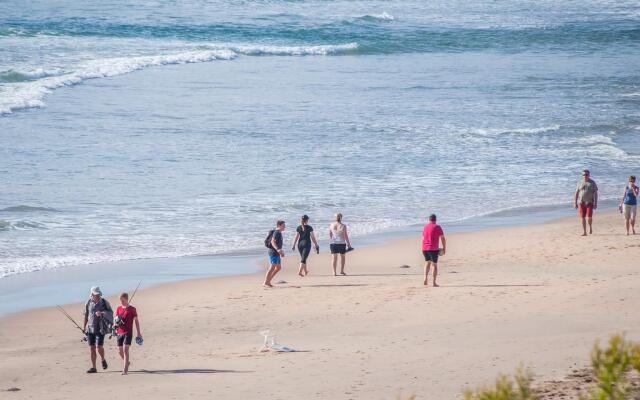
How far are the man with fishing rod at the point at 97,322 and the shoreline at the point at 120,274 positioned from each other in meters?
3.27

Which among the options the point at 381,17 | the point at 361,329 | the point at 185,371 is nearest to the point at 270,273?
the point at 361,329

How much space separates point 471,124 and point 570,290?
19722 mm

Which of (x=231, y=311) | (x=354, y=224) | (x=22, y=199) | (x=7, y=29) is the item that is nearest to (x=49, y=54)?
(x=7, y=29)

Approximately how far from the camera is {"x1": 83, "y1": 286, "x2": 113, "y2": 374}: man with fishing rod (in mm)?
13836

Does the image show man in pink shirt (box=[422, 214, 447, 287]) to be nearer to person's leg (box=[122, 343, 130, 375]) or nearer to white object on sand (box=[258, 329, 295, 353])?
white object on sand (box=[258, 329, 295, 353])

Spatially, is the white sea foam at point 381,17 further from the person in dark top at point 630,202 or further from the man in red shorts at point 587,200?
the person in dark top at point 630,202

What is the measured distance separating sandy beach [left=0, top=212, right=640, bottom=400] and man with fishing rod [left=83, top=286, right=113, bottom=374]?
0.33 metres

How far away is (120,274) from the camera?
19.2 m

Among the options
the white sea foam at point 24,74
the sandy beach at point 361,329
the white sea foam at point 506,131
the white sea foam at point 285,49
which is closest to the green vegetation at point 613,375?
the sandy beach at point 361,329

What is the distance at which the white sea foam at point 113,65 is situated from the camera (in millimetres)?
37759

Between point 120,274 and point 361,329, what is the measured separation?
17.8 ft

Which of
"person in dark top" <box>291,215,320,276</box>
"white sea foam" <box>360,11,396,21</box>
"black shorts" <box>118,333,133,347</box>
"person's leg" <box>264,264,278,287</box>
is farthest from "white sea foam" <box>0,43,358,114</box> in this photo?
"black shorts" <box>118,333,133,347</box>

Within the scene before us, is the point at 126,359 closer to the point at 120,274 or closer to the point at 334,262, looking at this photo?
the point at 120,274

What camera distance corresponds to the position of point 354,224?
23391 millimetres
